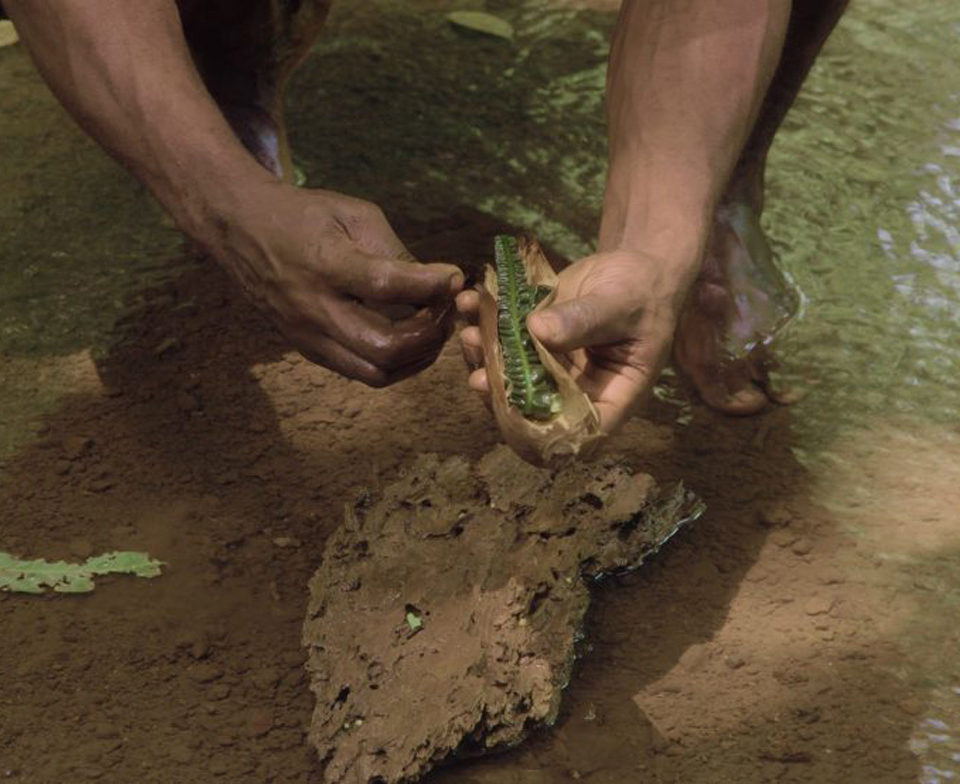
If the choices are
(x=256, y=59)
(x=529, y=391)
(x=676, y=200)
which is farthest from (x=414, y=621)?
(x=256, y=59)

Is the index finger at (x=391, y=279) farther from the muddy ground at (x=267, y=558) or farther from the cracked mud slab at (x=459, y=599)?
the muddy ground at (x=267, y=558)

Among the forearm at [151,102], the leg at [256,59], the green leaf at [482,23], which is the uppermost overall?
the forearm at [151,102]

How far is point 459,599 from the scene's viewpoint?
8.11 ft

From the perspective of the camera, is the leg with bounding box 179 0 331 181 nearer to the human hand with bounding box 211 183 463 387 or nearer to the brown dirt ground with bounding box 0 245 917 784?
the brown dirt ground with bounding box 0 245 917 784

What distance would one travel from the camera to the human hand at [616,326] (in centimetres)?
231

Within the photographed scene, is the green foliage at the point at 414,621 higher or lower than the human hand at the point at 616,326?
lower

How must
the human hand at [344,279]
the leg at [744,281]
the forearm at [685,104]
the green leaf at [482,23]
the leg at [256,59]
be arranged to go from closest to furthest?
the human hand at [344,279]
the forearm at [685,104]
the leg at [744,281]
the leg at [256,59]
the green leaf at [482,23]

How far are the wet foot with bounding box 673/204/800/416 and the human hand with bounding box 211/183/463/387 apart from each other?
0.84m

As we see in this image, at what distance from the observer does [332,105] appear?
13.0 ft

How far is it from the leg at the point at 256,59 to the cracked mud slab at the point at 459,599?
950 mm

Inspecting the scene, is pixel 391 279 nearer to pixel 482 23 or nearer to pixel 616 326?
pixel 616 326

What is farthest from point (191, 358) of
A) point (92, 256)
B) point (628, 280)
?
point (628, 280)

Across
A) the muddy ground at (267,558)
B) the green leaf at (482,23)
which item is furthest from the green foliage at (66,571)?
the green leaf at (482,23)

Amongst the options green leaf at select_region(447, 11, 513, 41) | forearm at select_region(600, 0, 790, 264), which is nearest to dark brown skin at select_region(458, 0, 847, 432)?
forearm at select_region(600, 0, 790, 264)
